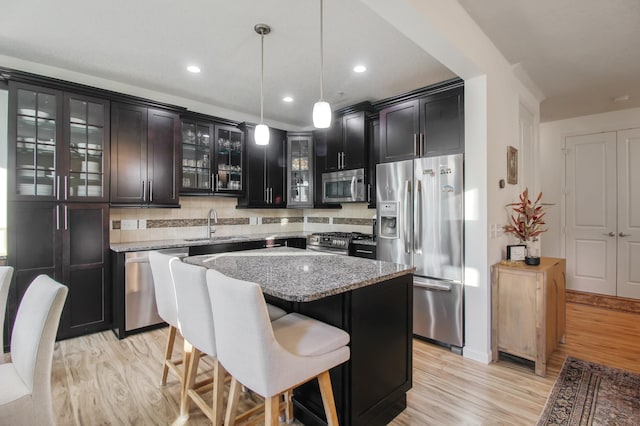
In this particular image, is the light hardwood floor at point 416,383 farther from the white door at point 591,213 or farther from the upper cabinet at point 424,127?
the upper cabinet at point 424,127

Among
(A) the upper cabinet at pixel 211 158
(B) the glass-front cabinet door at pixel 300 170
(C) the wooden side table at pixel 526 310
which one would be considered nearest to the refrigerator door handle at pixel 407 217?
(C) the wooden side table at pixel 526 310

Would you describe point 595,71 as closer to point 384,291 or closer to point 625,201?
point 625,201

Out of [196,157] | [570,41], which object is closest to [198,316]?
[196,157]

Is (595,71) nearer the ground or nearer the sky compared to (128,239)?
nearer the sky

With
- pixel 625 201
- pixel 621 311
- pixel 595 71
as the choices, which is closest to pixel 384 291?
pixel 595 71

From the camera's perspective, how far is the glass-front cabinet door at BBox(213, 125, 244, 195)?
4.17m

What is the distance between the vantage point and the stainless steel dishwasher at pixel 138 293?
3162 mm

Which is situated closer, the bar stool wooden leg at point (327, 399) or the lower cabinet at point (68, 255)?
the bar stool wooden leg at point (327, 399)

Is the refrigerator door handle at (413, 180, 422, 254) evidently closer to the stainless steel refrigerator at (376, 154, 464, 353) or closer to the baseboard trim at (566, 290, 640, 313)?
the stainless steel refrigerator at (376, 154, 464, 353)

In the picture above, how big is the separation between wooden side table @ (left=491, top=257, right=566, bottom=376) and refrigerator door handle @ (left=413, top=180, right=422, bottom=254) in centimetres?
66

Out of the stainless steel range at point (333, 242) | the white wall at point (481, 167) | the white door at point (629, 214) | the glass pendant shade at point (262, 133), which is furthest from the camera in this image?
the white door at point (629, 214)

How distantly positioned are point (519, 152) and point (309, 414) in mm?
3265

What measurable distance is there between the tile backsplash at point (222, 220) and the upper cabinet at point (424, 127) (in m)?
1.36

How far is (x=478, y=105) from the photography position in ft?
8.92
